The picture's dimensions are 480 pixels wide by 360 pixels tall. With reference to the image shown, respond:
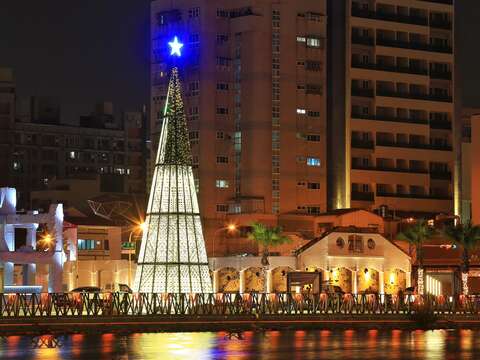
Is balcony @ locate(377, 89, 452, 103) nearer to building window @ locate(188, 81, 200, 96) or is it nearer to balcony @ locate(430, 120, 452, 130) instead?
balcony @ locate(430, 120, 452, 130)

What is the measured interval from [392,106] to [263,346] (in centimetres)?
9878

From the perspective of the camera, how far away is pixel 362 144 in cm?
16075

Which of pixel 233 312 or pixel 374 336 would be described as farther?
pixel 233 312

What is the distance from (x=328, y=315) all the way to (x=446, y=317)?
28.2 feet

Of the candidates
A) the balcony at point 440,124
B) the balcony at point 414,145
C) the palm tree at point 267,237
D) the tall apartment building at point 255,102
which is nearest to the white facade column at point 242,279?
the palm tree at point 267,237

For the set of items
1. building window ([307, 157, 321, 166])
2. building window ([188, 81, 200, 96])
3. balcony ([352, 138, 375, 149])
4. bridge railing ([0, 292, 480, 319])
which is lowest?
bridge railing ([0, 292, 480, 319])

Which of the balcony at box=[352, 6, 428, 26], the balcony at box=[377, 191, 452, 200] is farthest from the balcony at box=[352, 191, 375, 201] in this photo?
the balcony at box=[352, 6, 428, 26]

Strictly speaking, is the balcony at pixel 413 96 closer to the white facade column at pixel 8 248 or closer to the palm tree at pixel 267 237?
the palm tree at pixel 267 237

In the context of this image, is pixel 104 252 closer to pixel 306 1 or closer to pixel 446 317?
pixel 306 1

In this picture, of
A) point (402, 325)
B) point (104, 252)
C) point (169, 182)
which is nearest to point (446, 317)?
point (402, 325)

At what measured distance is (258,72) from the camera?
505 ft

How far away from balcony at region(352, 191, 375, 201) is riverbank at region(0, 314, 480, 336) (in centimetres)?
6952

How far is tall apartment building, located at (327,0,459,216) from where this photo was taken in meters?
160

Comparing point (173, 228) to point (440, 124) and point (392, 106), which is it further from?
point (440, 124)
